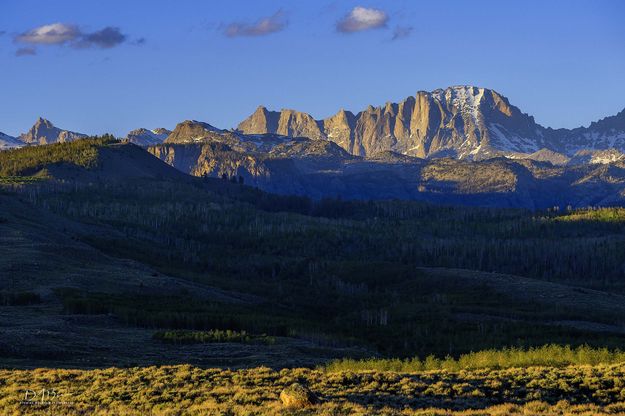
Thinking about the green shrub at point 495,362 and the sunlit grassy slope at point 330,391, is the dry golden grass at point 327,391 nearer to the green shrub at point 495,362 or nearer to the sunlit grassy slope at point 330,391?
the sunlit grassy slope at point 330,391

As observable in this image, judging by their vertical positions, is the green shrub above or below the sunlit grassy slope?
below

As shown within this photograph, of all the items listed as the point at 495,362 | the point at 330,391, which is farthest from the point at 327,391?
the point at 495,362

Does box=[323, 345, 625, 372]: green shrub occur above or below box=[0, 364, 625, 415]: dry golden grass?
below

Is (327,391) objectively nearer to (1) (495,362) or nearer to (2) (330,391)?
(2) (330,391)

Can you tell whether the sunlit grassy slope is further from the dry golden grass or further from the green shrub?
the green shrub

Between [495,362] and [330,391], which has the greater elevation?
[330,391]

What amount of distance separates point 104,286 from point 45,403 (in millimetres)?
122509

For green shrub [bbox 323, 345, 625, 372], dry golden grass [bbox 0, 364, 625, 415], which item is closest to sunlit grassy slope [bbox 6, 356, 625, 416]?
dry golden grass [bbox 0, 364, 625, 415]

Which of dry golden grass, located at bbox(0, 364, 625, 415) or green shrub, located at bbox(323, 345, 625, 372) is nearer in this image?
dry golden grass, located at bbox(0, 364, 625, 415)

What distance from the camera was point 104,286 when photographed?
17850cm

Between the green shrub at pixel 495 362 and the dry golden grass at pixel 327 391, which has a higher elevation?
the dry golden grass at pixel 327 391

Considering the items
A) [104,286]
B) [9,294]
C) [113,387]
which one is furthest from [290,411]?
[104,286]

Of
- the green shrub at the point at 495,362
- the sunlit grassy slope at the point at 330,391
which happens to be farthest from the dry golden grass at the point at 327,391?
the green shrub at the point at 495,362

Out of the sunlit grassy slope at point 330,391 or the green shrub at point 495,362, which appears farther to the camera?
the green shrub at point 495,362
